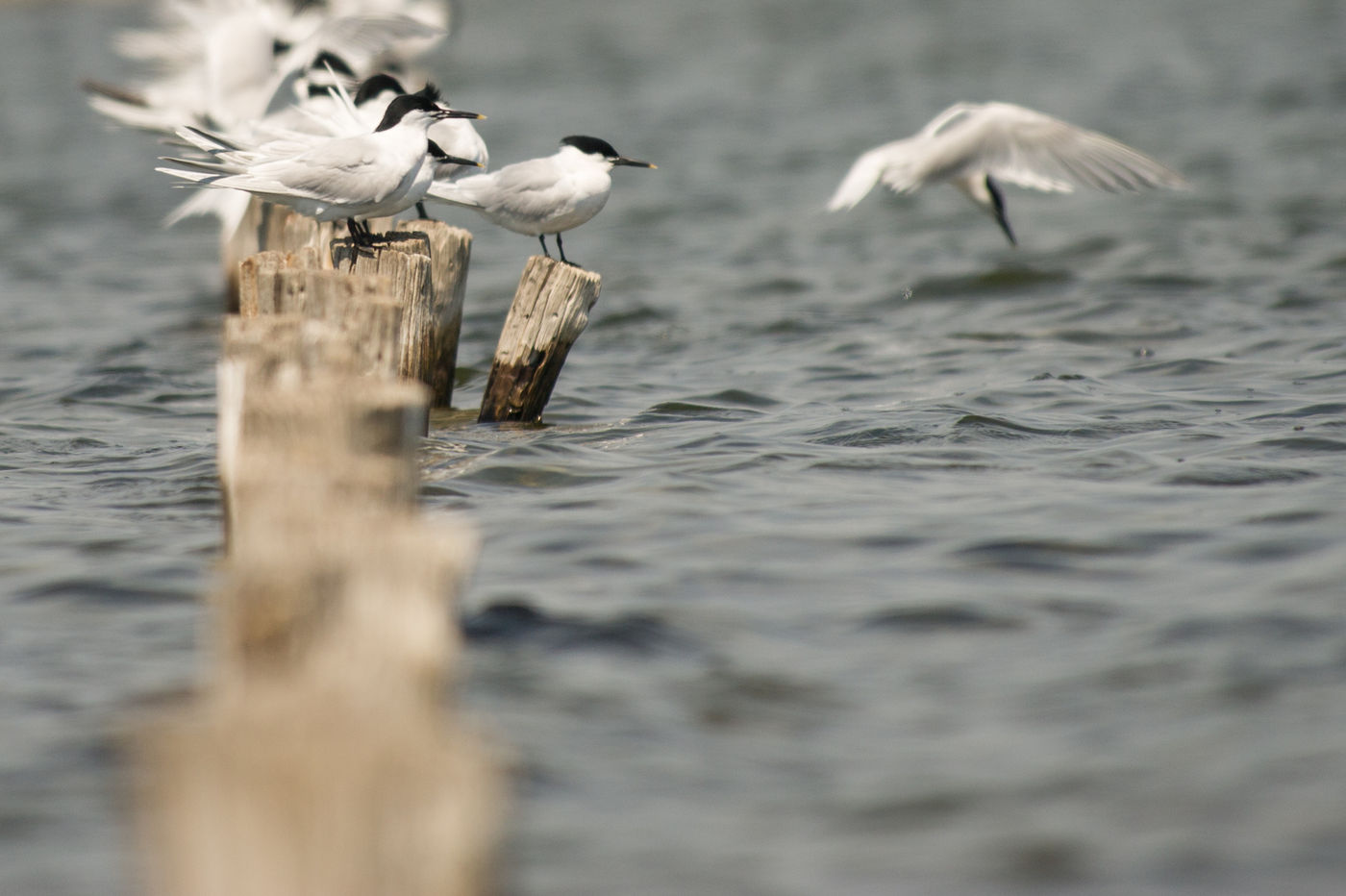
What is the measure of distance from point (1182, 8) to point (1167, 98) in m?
11.2

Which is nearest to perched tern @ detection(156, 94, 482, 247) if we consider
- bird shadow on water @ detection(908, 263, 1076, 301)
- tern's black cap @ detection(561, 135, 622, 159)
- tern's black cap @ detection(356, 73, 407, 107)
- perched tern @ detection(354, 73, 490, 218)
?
perched tern @ detection(354, 73, 490, 218)

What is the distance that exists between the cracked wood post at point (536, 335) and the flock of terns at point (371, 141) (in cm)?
18

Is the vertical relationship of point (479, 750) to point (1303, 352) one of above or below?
below

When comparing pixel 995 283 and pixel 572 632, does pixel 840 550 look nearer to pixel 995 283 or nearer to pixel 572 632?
pixel 572 632

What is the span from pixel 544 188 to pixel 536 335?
75cm

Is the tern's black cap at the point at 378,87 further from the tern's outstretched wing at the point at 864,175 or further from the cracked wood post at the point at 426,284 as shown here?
the tern's outstretched wing at the point at 864,175

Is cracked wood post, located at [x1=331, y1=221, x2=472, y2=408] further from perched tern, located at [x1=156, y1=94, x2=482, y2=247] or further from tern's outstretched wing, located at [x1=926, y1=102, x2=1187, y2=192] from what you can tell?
tern's outstretched wing, located at [x1=926, y1=102, x2=1187, y2=192]

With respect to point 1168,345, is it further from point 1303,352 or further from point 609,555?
point 609,555

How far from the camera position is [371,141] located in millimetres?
5773

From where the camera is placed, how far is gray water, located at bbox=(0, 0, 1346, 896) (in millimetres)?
3066

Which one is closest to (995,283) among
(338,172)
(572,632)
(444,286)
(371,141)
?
(444,286)

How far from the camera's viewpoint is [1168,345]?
851 centimetres

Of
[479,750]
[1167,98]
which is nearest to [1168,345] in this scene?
[479,750]

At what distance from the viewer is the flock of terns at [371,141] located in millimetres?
5754
